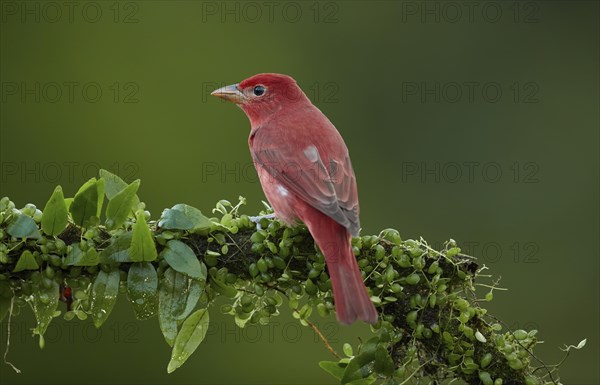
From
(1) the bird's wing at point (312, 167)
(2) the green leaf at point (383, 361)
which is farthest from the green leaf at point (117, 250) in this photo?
(2) the green leaf at point (383, 361)

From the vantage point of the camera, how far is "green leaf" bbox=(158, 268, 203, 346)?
2.54m

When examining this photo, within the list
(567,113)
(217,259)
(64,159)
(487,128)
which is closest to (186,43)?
(64,159)

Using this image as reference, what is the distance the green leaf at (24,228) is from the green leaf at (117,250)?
0.19m

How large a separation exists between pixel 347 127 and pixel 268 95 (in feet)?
9.56

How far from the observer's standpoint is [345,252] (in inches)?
103

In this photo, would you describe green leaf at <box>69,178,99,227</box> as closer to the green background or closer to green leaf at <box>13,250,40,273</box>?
green leaf at <box>13,250,40,273</box>

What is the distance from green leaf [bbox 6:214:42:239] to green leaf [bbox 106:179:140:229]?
195 millimetres

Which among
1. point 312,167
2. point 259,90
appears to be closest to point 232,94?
point 259,90

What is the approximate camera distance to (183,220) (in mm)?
2574

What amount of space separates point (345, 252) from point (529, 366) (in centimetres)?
61

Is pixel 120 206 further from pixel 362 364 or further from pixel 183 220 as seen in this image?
pixel 362 364

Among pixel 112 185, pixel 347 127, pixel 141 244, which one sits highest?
pixel 112 185

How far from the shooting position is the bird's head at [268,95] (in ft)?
12.4

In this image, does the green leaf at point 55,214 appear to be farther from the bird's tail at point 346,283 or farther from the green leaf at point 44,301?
the bird's tail at point 346,283
